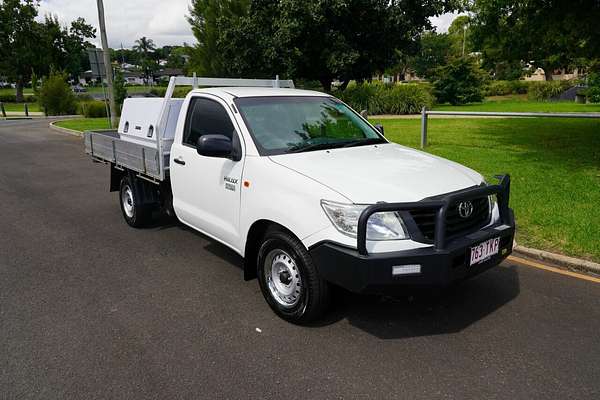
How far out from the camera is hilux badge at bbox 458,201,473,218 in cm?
353

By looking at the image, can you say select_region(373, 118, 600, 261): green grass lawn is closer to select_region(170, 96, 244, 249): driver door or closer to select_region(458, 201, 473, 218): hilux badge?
select_region(458, 201, 473, 218): hilux badge

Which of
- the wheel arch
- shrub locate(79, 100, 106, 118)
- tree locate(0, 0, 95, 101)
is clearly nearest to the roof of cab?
the wheel arch

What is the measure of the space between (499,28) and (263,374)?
38.8 ft

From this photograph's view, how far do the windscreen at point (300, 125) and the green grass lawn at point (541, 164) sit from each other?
2434 mm

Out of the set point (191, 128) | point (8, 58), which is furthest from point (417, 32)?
point (8, 58)

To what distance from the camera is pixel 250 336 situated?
3.66 m

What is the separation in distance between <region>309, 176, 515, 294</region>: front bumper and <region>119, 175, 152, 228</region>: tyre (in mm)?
3632

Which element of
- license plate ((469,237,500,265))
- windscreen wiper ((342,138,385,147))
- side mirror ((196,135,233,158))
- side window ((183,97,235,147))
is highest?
side window ((183,97,235,147))

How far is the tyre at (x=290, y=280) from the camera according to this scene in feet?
11.6

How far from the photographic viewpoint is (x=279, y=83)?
6090 millimetres

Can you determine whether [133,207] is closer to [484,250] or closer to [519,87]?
[484,250]

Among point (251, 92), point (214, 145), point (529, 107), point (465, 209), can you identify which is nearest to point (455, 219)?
point (465, 209)

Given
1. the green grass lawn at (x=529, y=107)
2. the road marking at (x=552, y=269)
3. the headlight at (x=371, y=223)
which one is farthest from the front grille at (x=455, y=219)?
the green grass lawn at (x=529, y=107)

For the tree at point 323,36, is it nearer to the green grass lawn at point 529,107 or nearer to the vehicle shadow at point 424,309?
the green grass lawn at point 529,107
